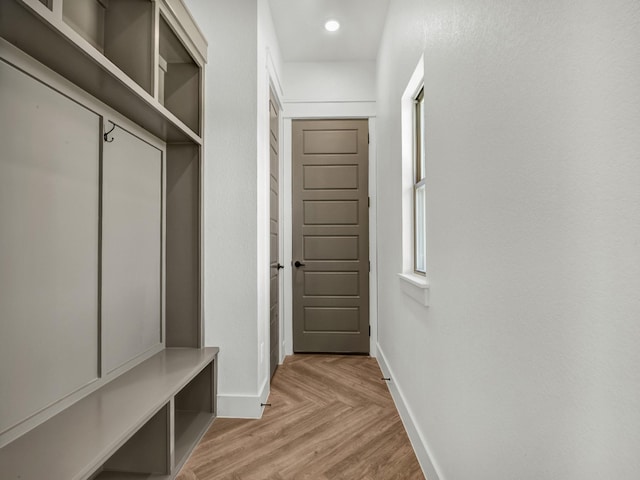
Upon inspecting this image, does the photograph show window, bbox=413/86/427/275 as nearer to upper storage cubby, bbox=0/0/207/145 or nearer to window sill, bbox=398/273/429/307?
window sill, bbox=398/273/429/307

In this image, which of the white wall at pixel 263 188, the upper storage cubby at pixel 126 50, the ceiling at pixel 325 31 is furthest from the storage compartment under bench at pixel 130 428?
the ceiling at pixel 325 31

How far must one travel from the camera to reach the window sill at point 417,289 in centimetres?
169

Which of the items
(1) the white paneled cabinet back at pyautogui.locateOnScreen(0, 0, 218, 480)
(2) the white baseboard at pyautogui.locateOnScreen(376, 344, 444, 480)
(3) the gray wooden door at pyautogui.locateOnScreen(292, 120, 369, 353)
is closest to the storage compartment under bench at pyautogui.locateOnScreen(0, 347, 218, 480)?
(1) the white paneled cabinet back at pyautogui.locateOnScreen(0, 0, 218, 480)

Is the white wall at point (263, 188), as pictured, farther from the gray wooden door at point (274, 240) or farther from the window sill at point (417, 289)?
the window sill at point (417, 289)

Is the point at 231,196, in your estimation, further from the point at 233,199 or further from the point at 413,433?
the point at 413,433

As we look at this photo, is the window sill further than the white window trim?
No

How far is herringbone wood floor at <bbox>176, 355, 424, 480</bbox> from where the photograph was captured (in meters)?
1.81

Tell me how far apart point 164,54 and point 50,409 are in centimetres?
183

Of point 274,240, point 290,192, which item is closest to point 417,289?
point 274,240

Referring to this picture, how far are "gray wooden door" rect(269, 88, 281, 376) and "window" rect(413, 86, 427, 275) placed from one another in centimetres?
110

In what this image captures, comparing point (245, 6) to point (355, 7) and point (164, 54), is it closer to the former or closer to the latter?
point (164, 54)

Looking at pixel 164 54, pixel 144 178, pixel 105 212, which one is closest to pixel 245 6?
pixel 164 54

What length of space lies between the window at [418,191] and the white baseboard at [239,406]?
1.27 metres

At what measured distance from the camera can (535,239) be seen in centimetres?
83
